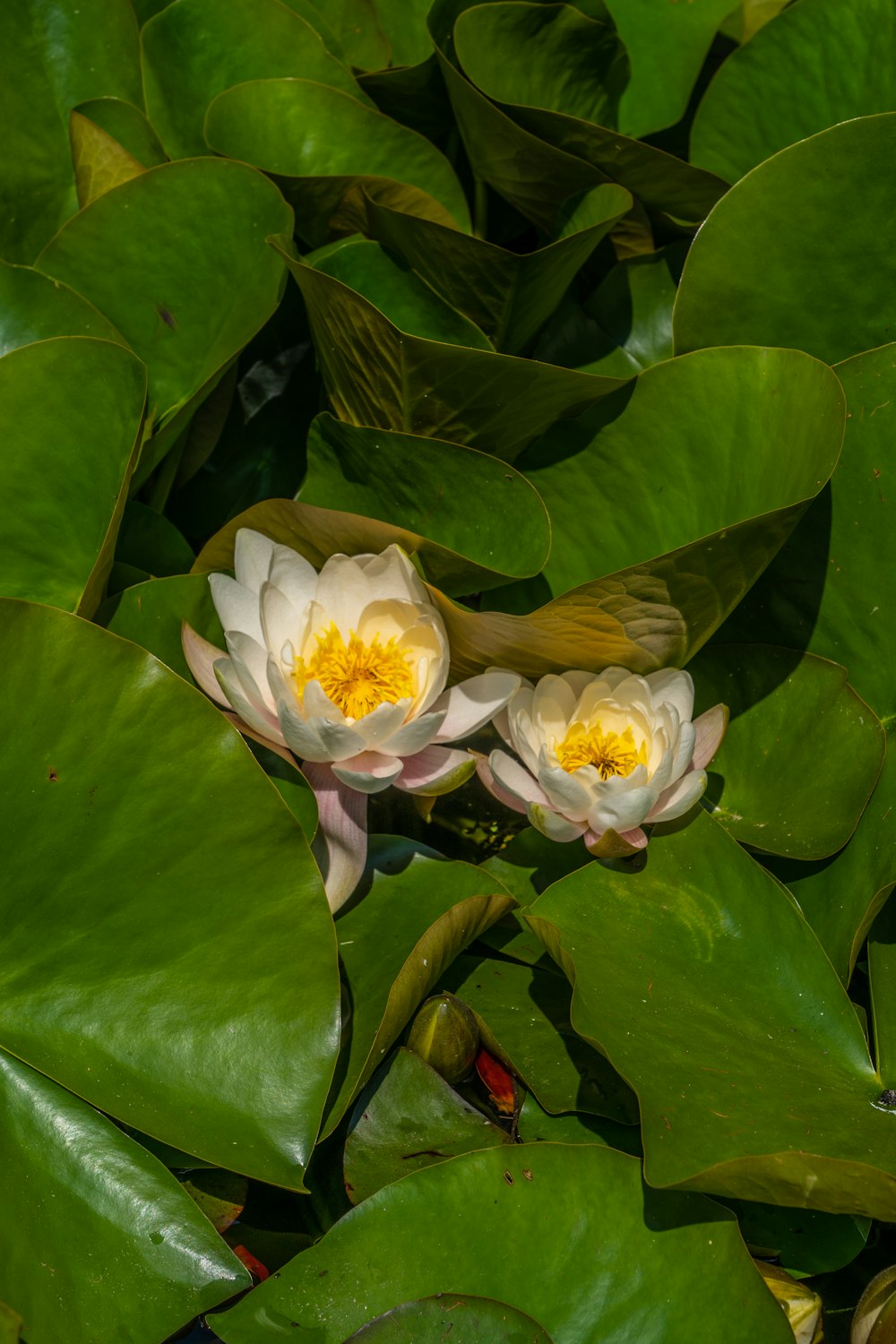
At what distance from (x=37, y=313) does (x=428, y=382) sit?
19.6 inches

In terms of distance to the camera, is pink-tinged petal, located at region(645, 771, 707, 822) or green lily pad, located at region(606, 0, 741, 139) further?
green lily pad, located at region(606, 0, 741, 139)

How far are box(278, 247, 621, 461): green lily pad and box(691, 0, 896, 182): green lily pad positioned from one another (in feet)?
Result: 1.65

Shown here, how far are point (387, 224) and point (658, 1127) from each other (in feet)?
3.49

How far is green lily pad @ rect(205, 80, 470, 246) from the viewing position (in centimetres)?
146

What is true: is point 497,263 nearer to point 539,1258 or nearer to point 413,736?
point 413,736

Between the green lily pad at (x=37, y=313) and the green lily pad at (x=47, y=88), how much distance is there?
0.32m

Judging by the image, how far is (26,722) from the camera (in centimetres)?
100

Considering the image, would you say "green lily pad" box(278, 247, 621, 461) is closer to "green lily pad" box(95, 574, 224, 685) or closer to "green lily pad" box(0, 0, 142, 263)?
"green lily pad" box(95, 574, 224, 685)

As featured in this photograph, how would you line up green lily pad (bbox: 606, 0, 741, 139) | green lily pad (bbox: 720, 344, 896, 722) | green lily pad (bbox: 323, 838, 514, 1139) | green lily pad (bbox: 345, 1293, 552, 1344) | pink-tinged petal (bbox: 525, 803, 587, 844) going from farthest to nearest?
green lily pad (bbox: 606, 0, 741, 139) → green lily pad (bbox: 720, 344, 896, 722) → pink-tinged petal (bbox: 525, 803, 587, 844) → green lily pad (bbox: 323, 838, 514, 1139) → green lily pad (bbox: 345, 1293, 552, 1344)

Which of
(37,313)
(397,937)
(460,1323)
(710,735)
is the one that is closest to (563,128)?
(37,313)

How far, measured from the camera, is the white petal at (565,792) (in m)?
1.08

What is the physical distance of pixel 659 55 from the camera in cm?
168

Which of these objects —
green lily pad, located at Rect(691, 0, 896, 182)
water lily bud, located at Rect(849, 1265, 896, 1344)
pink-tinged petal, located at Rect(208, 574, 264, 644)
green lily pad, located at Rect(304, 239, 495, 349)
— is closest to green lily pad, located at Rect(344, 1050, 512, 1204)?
water lily bud, located at Rect(849, 1265, 896, 1344)

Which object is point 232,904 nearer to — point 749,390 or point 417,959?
point 417,959
